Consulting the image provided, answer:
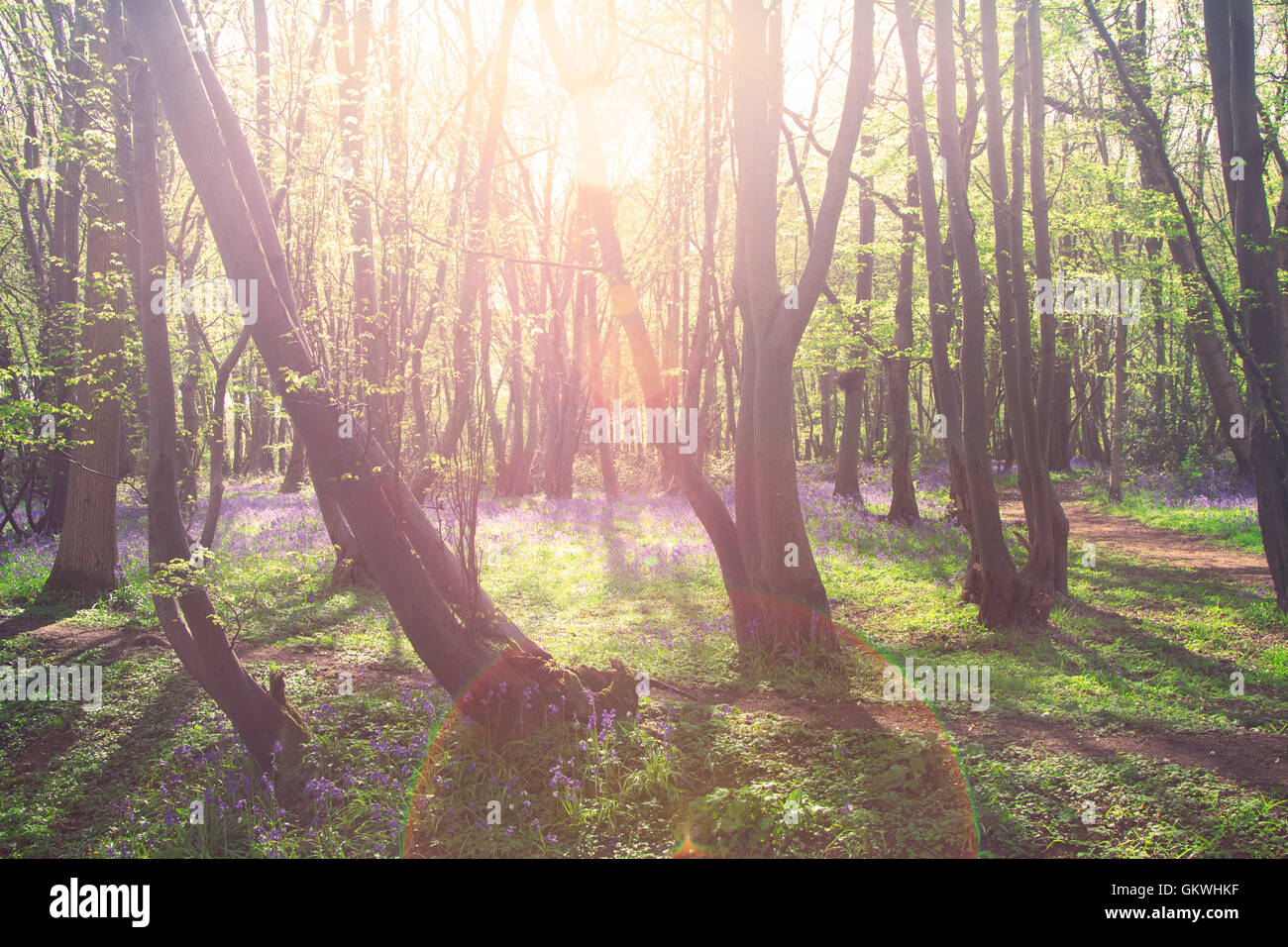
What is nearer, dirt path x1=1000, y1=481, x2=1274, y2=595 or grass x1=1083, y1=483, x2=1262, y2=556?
dirt path x1=1000, y1=481, x2=1274, y2=595

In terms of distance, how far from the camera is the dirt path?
1113cm

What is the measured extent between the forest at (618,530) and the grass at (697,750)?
0.12ft

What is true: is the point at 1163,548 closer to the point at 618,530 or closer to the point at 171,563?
the point at 618,530

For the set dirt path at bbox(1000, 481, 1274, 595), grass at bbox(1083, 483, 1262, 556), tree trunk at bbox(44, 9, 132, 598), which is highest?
tree trunk at bbox(44, 9, 132, 598)

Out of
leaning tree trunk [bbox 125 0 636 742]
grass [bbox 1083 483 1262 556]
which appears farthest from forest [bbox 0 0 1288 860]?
grass [bbox 1083 483 1262 556]

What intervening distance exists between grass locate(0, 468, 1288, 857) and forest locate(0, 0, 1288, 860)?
0.04 m

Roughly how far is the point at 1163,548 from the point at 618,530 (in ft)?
33.3

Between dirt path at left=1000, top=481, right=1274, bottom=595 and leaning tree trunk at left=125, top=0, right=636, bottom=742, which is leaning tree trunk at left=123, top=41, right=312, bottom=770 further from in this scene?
dirt path at left=1000, top=481, right=1274, bottom=595

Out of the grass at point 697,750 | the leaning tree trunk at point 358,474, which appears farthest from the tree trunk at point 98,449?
the leaning tree trunk at point 358,474

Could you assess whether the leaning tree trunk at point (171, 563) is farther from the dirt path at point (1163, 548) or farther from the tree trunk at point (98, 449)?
the dirt path at point (1163, 548)

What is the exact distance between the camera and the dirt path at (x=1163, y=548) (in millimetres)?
11133
